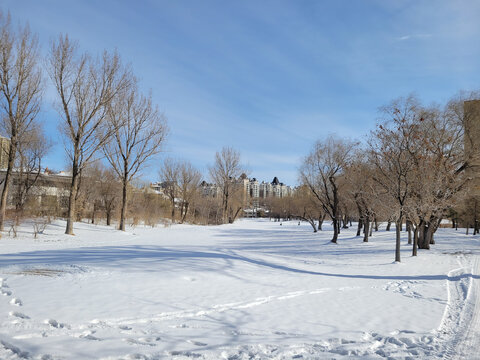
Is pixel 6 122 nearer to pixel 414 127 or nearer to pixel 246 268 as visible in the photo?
pixel 246 268

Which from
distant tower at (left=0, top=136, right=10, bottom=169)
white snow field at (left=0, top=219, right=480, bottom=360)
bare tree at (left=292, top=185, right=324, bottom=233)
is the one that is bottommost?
white snow field at (left=0, top=219, right=480, bottom=360)

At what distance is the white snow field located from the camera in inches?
169

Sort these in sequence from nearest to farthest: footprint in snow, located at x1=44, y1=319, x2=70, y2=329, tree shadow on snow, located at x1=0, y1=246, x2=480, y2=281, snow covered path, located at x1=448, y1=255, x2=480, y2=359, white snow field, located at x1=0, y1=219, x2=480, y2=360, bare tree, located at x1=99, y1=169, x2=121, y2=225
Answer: white snow field, located at x1=0, y1=219, x2=480, y2=360
snow covered path, located at x1=448, y1=255, x2=480, y2=359
footprint in snow, located at x1=44, y1=319, x2=70, y2=329
tree shadow on snow, located at x1=0, y1=246, x2=480, y2=281
bare tree, located at x1=99, y1=169, x2=121, y2=225

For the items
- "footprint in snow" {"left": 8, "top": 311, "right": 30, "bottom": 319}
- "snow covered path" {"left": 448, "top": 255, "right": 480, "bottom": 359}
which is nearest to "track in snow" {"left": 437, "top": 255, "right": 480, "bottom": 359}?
"snow covered path" {"left": 448, "top": 255, "right": 480, "bottom": 359}

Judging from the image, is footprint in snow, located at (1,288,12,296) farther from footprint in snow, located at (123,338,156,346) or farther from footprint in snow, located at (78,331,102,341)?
footprint in snow, located at (123,338,156,346)

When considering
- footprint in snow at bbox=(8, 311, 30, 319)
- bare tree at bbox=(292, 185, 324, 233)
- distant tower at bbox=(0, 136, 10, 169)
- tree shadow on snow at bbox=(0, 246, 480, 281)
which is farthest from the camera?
bare tree at bbox=(292, 185, 324, 233)

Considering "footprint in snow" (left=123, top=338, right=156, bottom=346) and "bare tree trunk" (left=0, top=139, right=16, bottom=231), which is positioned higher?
"bare tree trunk" (left=0, top=139, right=16, bottom=231)

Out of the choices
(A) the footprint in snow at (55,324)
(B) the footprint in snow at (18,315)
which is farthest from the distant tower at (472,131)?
(B) the footprint in snow at (18,315)

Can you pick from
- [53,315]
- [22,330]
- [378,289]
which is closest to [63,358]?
[22,330]

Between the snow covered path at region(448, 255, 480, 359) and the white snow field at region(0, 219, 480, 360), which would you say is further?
the snow covered path at region(448, 255, 480, 359)

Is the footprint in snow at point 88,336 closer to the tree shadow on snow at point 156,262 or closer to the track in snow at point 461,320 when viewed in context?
the tree shadow on snow at point 156,262

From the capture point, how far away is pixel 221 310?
240 inches

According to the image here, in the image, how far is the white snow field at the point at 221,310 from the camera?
428 centimetres

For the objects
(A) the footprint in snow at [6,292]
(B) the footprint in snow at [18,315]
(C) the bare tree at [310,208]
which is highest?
(C) the bare tree at [310,208]
